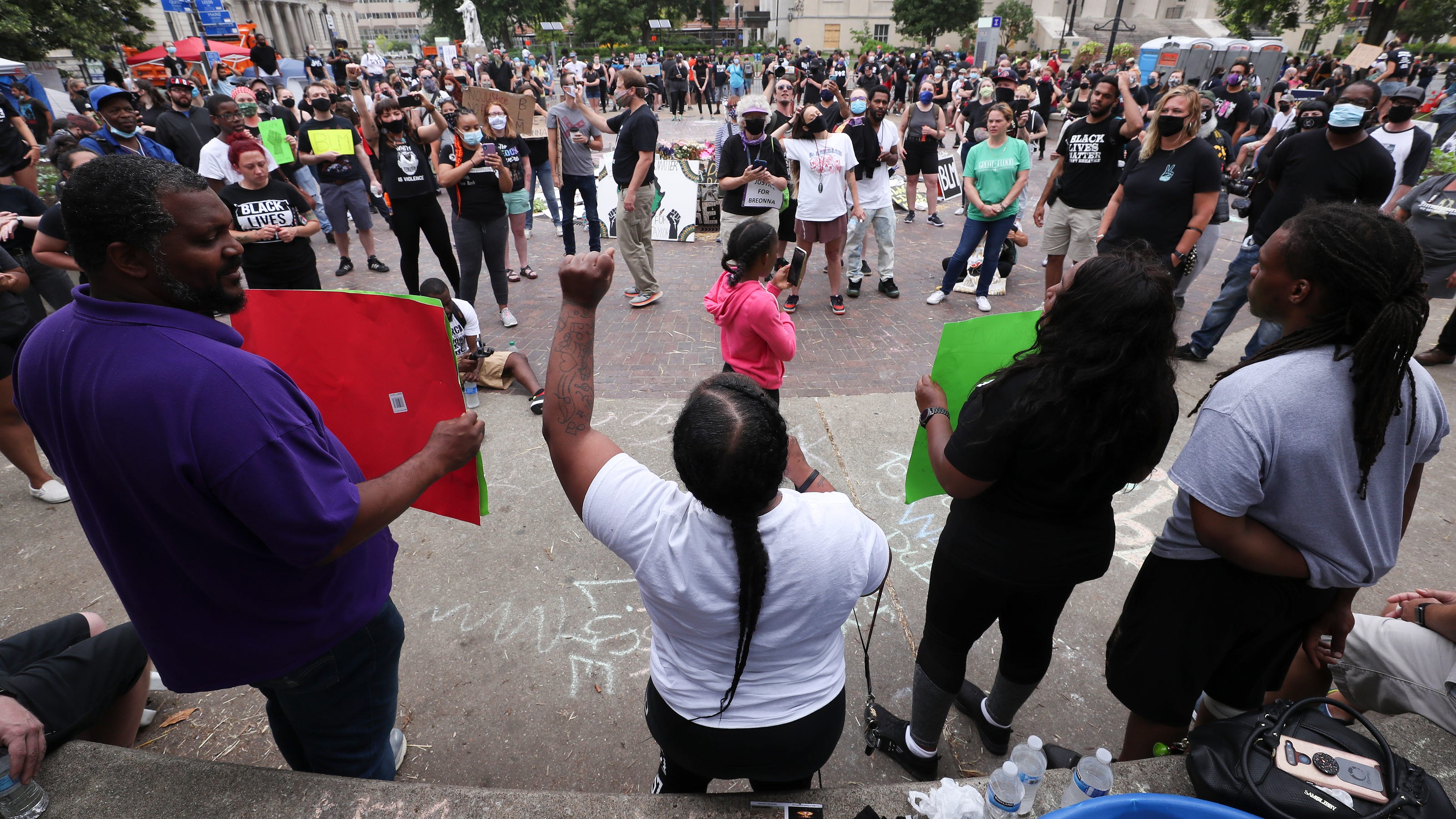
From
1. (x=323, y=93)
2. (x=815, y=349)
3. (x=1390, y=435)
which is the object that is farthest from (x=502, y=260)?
(x=1390, y=435)

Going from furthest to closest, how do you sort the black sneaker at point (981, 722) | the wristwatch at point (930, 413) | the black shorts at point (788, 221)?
the black shorts at point (788, 221) → the black sneaker at point (981, 722) → the wristwatch at point (930, 413)

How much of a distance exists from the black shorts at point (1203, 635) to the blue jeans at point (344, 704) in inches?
86.3

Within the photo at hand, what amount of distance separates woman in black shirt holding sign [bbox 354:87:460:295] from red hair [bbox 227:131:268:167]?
42.2 inches

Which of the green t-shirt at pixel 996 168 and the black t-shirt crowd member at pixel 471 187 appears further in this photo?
the green t-shirt at pixel 996 168

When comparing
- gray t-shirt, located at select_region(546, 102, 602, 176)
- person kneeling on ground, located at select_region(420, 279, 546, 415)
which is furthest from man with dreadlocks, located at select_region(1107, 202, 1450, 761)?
gray t-shirt, located at select_region(546, 102, 602, 176)

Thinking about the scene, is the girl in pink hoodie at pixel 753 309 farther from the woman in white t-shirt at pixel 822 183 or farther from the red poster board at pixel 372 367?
A: the woman in white t-shirt at pixel 822 183

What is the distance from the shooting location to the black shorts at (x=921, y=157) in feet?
30.2

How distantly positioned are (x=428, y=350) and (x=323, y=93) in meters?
7.36

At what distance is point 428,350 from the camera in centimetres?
218

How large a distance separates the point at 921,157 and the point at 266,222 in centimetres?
785

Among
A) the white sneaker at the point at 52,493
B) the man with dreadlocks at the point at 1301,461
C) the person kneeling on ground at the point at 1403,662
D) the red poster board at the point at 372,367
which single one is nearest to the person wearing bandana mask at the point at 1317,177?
the person kneeling on ground at the point at 1403,662

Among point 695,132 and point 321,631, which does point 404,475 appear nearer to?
point 321,631

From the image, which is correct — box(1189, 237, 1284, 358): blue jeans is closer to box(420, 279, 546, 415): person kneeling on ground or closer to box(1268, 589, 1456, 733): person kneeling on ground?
box(1268, 589, 1456, 733): person kneeling on ground

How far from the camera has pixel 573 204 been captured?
7.76 meters
